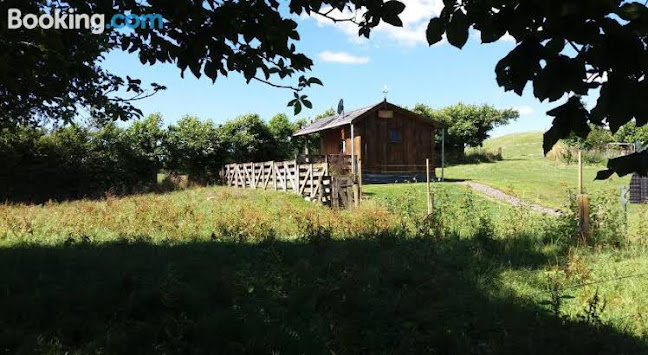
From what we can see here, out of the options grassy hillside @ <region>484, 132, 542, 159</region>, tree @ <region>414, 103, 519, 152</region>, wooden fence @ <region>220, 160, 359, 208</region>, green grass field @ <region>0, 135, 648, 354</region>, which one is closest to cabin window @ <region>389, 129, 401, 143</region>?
wooden fence @ <region>220, 160, 359, 208</region>

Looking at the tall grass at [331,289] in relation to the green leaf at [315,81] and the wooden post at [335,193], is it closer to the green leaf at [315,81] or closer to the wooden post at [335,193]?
the green leaf at [315,81]

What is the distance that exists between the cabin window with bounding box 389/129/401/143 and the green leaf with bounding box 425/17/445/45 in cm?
2488

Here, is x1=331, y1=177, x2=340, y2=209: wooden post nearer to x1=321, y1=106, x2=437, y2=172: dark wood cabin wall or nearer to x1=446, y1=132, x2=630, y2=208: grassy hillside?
x1=446, y1=132, x2=630, y2=208: grassy hillside

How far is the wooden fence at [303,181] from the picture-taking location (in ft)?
47.3

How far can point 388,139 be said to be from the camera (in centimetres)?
2645

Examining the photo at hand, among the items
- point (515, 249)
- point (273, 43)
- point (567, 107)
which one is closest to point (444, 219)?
point (515, 249)

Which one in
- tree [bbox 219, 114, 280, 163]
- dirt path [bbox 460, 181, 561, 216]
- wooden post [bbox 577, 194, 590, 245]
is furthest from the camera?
tree [bbox 219, 114, 280, 163]

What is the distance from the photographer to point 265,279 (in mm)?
5641

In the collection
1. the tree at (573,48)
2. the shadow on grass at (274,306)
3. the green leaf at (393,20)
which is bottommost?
the shadow on grass at (274,306)

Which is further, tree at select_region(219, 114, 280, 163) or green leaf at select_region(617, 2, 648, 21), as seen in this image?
tree at select_region(219, 114, 280, 163)

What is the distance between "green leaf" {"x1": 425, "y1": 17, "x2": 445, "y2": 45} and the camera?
1874mm

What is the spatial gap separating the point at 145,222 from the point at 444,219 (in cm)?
626

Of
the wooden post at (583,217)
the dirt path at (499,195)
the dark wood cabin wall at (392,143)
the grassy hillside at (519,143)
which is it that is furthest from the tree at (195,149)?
the grassy hillside at (519,143)

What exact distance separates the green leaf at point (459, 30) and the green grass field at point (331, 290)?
2877mm
